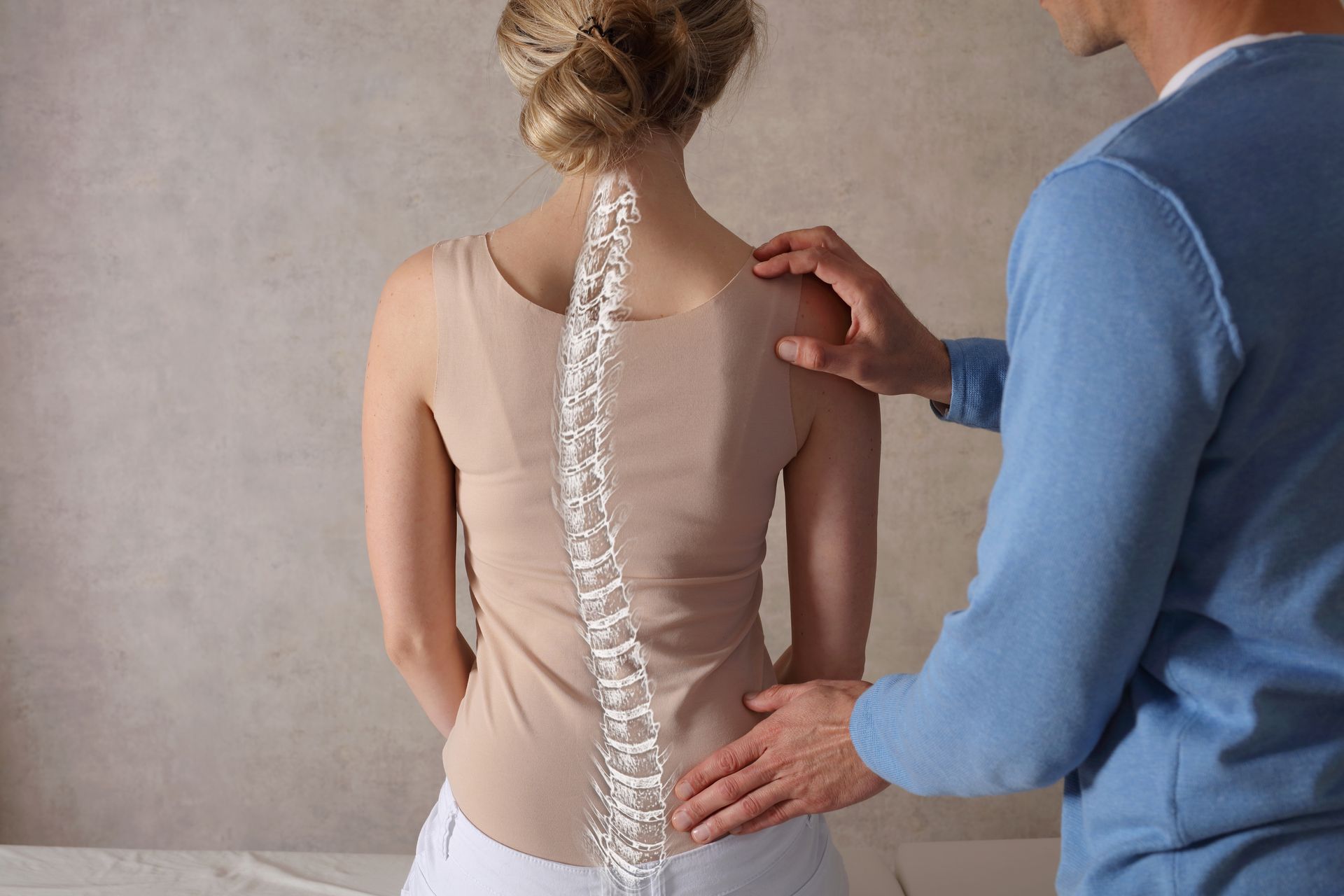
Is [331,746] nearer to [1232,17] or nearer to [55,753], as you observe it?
[55,753]

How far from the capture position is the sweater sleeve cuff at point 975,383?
1167 mm

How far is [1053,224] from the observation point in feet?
1.94

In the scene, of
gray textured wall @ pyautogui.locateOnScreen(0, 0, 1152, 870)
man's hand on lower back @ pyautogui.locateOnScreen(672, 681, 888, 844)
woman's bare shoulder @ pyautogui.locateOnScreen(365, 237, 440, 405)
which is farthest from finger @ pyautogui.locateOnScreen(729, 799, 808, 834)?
gray textured wall @ pyautogui.locateOnScreen(0, 0, 1152, 870)

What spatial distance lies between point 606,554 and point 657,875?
0.32 meters

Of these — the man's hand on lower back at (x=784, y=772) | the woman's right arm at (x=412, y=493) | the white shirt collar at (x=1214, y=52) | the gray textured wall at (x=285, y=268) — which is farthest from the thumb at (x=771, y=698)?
the gray textured wall at (x=285, y=268)

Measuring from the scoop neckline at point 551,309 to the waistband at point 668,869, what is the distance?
50 cm

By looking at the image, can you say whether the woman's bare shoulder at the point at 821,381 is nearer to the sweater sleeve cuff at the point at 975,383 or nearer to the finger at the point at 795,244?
the finger at the point at 795,244

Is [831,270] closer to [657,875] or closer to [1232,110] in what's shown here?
[1232,110]

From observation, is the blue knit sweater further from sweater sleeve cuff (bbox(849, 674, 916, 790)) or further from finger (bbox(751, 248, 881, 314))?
finger (bbox(751, 248, 881, 314))

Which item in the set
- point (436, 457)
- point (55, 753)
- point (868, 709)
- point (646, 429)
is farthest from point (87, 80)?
point (868, 709)

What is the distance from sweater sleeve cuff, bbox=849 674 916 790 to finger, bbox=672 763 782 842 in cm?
13

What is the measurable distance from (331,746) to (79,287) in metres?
1.36

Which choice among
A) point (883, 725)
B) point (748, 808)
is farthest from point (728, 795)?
point (883, 725)

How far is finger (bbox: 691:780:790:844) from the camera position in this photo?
3.06 feet
